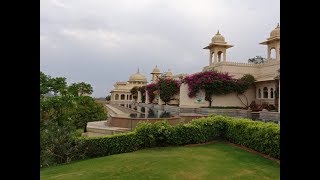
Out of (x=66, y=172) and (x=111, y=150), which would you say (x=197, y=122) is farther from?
(x=66, y=172)

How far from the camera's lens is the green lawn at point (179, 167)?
925 centimetres

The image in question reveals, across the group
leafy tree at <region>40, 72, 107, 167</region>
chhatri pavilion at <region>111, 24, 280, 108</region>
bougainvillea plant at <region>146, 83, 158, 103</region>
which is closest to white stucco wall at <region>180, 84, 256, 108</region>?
chhatri pavilion at <region>111, 24, 280, 108</region>

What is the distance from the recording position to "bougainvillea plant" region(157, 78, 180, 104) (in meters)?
34.8

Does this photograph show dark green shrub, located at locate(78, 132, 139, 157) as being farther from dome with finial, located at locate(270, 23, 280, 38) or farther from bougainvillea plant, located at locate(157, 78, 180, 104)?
dome with finial, located at locate(270, 23, 280, 38)

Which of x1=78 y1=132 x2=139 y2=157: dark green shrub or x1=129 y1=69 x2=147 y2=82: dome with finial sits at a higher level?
x1=129 y1=69 x2=147 y2=82: dome with finial

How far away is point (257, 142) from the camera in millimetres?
11805

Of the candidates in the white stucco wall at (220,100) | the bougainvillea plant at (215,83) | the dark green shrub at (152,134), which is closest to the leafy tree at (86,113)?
the white stucco wall at (220,100)

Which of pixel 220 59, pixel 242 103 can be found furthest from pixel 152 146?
pixel 220 59

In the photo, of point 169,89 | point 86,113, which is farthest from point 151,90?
point 86,113

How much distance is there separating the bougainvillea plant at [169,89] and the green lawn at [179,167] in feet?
72.3

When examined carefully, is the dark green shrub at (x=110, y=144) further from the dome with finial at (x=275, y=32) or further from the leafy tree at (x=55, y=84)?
the dome with finial at (x=275, y=32)

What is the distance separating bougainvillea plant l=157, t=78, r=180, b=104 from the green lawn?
72.3 feet

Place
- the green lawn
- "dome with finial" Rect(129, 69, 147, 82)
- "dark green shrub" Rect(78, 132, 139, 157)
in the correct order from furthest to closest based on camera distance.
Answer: "dome with finial" Rect(129, 69, 147, 82) < "dark green shrub" Rect(78, 132, 139, 157) < the green lawn

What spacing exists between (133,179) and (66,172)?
3.12 metres
